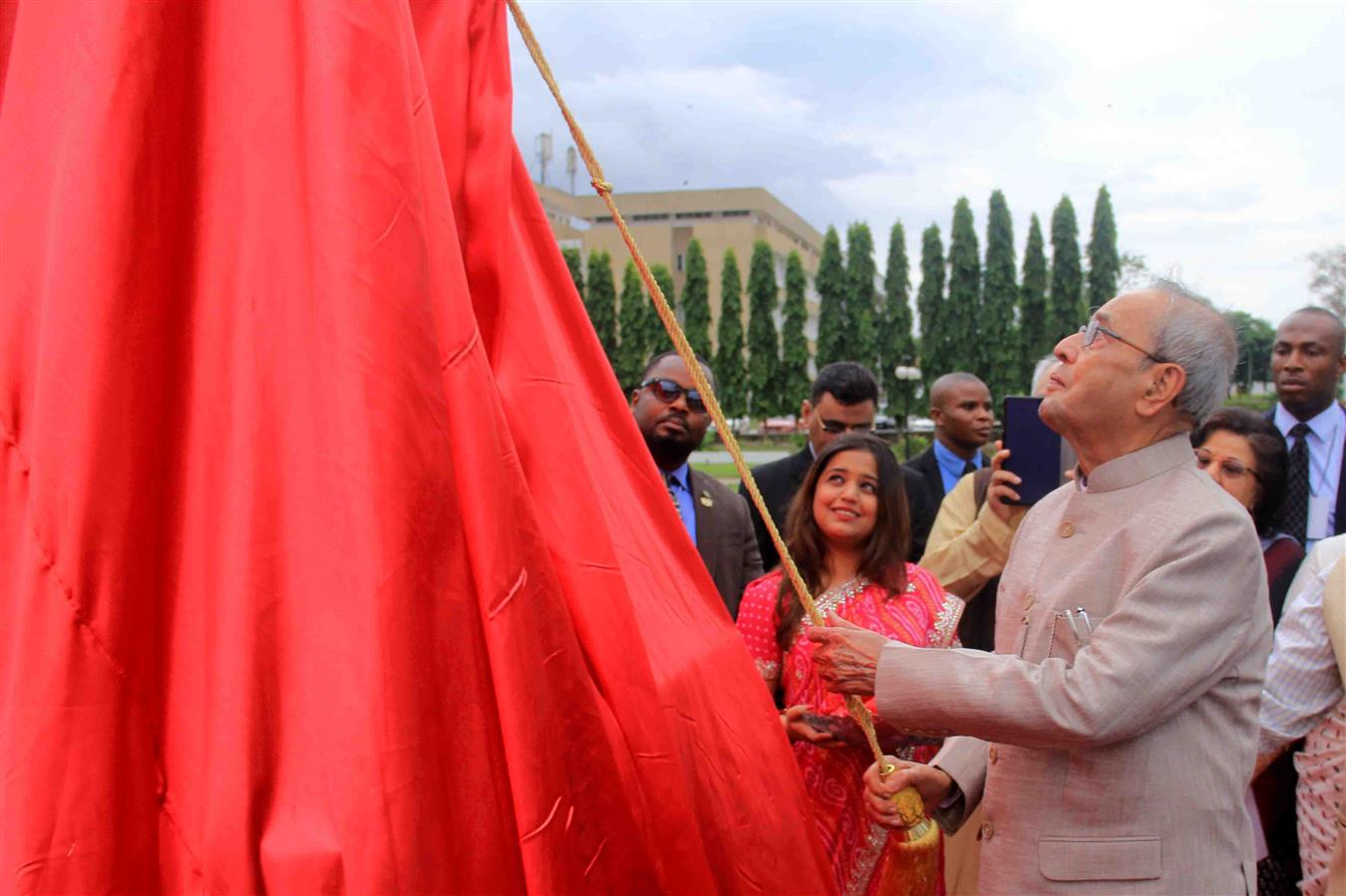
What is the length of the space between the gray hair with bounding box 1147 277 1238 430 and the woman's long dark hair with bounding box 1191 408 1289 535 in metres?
1.51

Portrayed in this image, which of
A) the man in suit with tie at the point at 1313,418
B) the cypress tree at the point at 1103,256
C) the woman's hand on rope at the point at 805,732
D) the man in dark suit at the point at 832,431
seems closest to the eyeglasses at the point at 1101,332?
the woman's hand on rope at the point at 805,732

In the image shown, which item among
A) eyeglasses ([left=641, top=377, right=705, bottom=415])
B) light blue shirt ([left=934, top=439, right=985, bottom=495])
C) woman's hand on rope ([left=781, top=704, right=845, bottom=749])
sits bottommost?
woman's hand on rope ([left=781, top=704, right=845, bottom=749])

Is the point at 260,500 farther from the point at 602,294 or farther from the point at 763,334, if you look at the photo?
the point at 763,334

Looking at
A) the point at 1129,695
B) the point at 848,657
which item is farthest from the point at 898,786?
the point at 1129,695

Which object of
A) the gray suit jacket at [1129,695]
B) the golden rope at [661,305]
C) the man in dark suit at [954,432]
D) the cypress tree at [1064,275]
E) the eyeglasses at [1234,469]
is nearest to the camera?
the golden rope at [661,305]

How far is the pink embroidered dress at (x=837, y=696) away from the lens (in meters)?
2.88

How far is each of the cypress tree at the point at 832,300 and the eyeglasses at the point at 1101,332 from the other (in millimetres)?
38112

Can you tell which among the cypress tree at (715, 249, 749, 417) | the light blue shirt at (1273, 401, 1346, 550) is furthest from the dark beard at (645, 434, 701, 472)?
the cypress tree at (715, 249, 749, 417)

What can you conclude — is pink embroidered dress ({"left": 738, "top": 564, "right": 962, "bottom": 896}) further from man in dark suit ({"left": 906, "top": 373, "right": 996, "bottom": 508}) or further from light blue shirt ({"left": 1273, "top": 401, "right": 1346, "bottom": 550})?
light blue shirt ({"left": 1273, "top": 401, "right": 1346, "bottom": 550})

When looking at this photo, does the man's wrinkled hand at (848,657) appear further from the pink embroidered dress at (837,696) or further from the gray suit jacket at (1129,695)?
the pink embroidered dress at (837,696)

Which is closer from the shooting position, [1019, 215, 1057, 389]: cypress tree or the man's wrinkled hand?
the man's wrinkled hand

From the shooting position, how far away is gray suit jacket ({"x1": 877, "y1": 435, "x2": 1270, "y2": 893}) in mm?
1853

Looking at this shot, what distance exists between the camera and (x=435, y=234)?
1360mm

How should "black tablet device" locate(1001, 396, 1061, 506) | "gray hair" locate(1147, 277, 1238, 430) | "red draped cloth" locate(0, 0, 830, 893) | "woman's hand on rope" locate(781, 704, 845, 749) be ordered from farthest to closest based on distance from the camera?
"black tablet device" locate(1001, 396, 1061, 506)
"woman's hand on rope" locate(781, 704, 845, 749)
"gray hair" locate(1147, 277, 1238, 430)
"red draped cloth" locate(0, 0, 830, 893)
